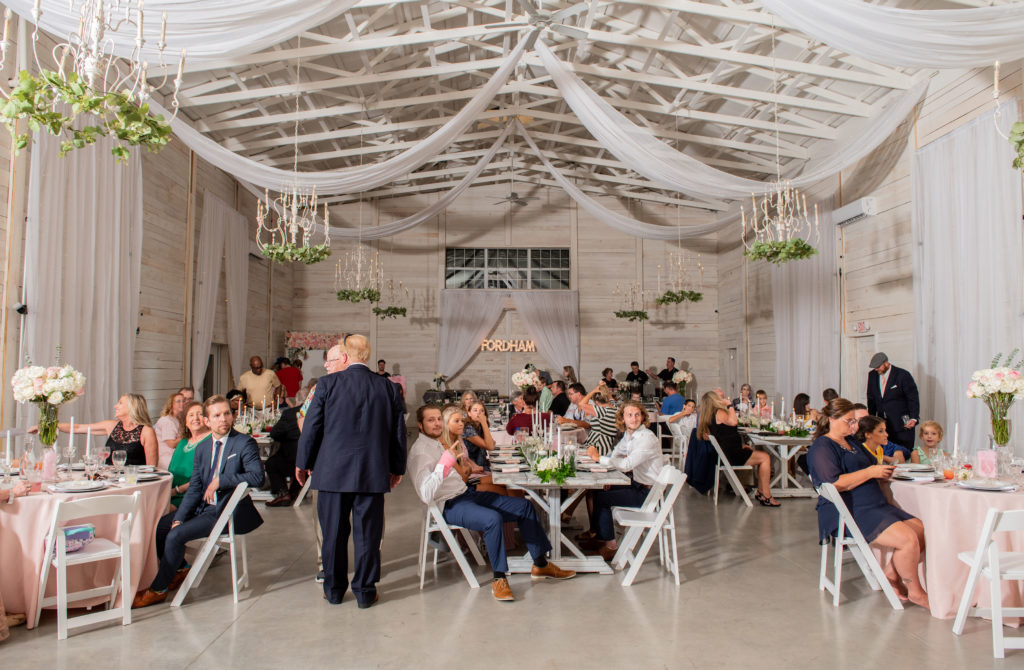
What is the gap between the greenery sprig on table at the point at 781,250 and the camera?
6.86 metres

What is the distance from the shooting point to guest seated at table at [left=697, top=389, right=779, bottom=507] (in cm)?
714

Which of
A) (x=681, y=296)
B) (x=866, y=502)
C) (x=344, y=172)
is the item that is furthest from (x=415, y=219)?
(x=866, y=502)

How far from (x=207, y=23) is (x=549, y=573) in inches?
176

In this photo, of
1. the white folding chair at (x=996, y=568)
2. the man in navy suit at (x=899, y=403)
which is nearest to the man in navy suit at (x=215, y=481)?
the white folding chair at (x=996, y=568)

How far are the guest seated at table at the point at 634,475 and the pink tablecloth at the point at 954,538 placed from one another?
1.77 metres

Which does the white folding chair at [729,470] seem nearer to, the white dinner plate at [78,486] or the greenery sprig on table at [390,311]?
the white dinner plate at [78,486]

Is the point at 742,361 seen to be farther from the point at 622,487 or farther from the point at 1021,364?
the point at 622,487

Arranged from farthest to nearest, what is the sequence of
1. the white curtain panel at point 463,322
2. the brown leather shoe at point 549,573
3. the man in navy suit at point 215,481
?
1. the white curtain panel at point 463,322
2. the brown leather shoe at point 549,573
3. the man in navy suit at point 215,481

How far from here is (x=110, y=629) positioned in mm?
3648

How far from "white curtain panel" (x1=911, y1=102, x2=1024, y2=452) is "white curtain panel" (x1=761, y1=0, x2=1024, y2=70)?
2298 mm

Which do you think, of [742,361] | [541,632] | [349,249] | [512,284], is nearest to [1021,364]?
[541,632]

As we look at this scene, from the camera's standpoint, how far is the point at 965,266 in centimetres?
713

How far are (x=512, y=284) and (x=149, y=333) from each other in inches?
326

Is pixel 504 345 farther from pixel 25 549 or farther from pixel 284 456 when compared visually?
pixel 25 549
